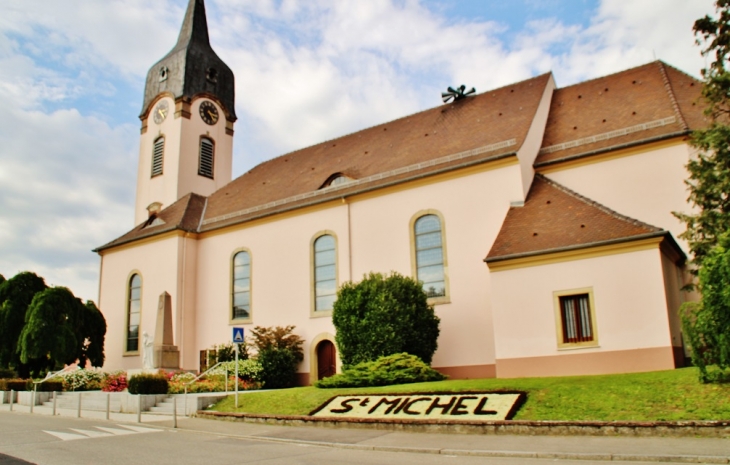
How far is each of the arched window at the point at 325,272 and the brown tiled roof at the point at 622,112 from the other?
366 inches

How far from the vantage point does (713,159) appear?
17766mm

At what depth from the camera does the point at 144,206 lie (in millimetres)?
36969

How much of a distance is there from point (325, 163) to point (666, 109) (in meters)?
15.6

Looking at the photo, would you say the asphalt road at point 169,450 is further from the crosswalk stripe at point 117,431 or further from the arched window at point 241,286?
the arched window at point 241,286

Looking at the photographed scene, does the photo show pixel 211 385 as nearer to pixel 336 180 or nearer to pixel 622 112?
pixel 336 180

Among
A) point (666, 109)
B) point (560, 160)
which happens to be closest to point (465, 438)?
point (560, 160)

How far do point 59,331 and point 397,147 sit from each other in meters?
17.9

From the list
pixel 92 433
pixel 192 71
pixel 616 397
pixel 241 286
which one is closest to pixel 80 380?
pixel 241 286

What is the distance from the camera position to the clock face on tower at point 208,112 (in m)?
37.2

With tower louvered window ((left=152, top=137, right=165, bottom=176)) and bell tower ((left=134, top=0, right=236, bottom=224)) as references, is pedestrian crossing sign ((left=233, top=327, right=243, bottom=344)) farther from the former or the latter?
tower louvered window ((left=152, top=137, right=165, bottom=176))

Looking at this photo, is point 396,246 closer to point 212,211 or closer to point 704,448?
point 212,211

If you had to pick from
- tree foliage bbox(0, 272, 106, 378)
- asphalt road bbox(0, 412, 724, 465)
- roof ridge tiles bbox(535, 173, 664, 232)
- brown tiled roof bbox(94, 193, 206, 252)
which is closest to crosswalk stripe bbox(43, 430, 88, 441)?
asphalt road bbox(0, 412, 724, 465)

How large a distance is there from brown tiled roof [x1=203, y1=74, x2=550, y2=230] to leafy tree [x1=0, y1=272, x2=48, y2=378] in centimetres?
967

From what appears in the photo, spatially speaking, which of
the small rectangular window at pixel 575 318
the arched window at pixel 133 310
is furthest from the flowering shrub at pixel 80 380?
the small rectangular window at pixel 575 318
